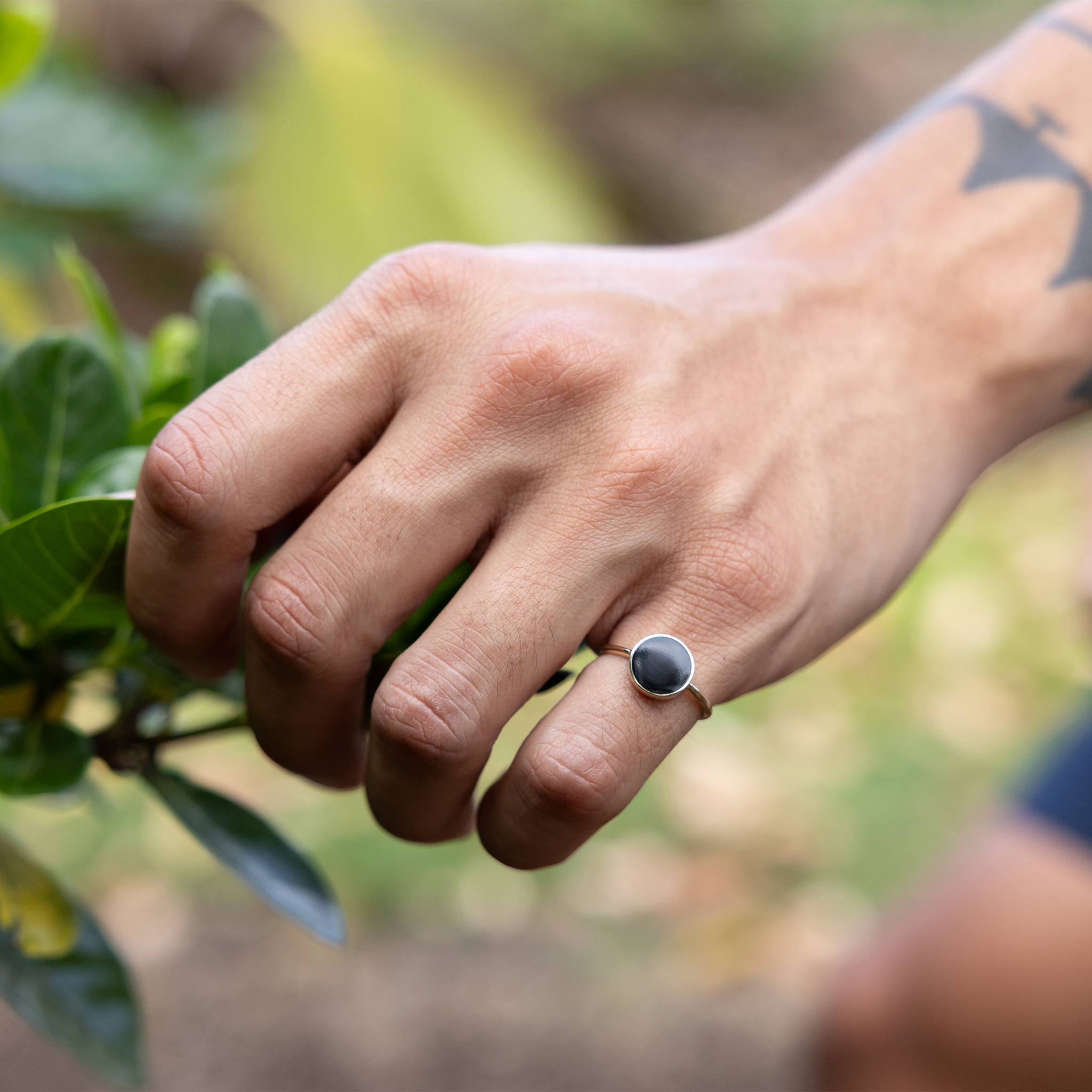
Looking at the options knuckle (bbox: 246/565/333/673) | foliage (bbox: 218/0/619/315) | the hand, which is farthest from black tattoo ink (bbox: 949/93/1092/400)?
foliage (bbox: 218/0/619/315)

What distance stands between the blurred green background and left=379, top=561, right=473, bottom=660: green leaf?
0.30m

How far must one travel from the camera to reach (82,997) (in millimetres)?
781

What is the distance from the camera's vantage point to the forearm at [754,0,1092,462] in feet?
2.83

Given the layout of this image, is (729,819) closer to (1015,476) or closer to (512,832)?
(512,832)

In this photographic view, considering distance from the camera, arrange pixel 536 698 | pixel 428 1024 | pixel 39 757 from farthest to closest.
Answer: pixel 536 698, pixel 428 1024, pixel 39 757

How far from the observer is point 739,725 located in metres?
3.22

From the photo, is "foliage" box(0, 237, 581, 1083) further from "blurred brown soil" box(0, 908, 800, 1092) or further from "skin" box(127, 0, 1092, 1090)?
"blurred brown soil" box(0, 908, 800, 1092)

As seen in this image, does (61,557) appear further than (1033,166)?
No

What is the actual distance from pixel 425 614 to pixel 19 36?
710 mm

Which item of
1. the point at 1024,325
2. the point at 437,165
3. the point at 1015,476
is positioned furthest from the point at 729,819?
the point at 437,165

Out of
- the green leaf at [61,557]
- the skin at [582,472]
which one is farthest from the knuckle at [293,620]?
the green leaf at [61,557]

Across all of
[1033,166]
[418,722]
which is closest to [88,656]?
[418,722]

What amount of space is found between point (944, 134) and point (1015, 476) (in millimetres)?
4286

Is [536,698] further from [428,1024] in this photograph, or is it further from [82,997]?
[82,997]
